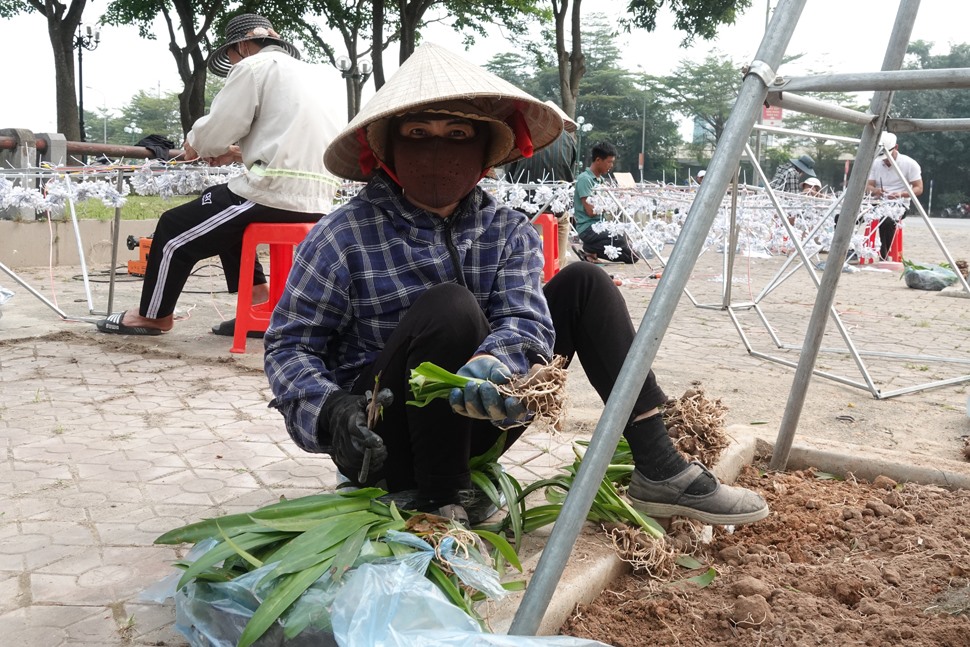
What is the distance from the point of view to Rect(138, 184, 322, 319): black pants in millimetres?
4988

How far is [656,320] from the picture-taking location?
5.24 feet

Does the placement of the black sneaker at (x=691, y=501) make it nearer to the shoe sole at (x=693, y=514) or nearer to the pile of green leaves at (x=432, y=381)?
the shoe sole at (x=693, y=514)

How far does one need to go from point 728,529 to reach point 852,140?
1.85 metres

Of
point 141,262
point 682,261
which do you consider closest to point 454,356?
point 682,261

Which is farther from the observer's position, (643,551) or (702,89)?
(702,89)

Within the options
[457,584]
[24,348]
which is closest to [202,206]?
[24,348]

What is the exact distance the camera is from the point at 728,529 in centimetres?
252

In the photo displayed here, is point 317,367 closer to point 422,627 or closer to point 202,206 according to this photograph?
point 422,627

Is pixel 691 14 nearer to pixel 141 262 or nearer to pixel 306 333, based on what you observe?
pixel 141 262

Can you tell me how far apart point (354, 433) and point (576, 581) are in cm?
63

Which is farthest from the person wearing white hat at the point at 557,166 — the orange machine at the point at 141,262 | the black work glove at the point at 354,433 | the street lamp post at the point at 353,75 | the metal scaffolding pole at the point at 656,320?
the street lamp post at the point at 353,75

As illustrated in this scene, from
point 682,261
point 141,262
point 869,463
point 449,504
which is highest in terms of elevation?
point 682,261

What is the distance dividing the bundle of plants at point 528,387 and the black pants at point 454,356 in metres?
0.14

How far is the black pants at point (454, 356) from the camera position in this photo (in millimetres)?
1983
